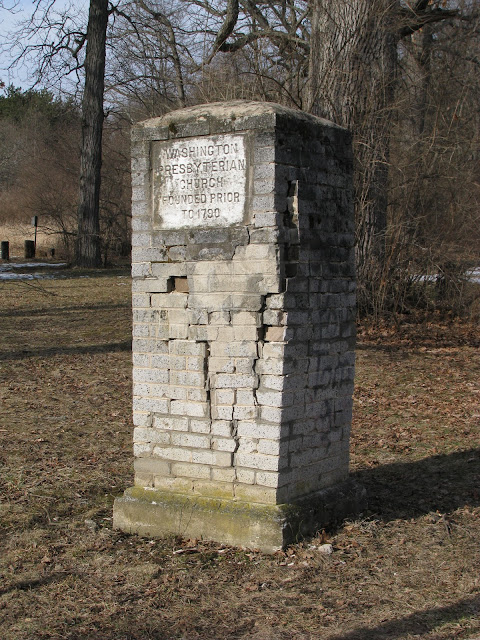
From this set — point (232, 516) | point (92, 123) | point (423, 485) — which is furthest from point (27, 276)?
point (232, 516)

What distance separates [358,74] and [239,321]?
28.0ft

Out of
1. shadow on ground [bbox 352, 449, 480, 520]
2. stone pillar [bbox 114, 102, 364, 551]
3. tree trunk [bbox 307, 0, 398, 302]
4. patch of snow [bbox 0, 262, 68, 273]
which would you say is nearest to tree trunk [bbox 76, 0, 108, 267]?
patch of snow [bbox 0, 262, 68, 273]

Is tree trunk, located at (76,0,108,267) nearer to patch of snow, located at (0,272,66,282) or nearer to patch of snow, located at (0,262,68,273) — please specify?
patch of snow, located at (0,262,68,273)

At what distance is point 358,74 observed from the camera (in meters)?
12.6

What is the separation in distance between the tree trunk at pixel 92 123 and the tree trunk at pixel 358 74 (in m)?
12.0

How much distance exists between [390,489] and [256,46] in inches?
321

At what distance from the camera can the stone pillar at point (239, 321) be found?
5.19 metres

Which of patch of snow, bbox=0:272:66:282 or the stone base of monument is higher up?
patch of snow, bbox=0:272:66:282

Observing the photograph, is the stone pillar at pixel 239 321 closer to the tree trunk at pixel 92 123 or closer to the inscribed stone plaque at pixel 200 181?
the inscribed stone plaque at pixel 200 181

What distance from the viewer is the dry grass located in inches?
169

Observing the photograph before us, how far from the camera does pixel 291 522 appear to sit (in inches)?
205

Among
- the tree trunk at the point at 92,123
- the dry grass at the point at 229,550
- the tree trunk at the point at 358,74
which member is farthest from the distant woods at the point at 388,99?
the tree trunk at the point at 92,123

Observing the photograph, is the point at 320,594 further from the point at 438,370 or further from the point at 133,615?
the point at 438,370

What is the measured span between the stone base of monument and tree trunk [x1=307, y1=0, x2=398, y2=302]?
7.89 meters
